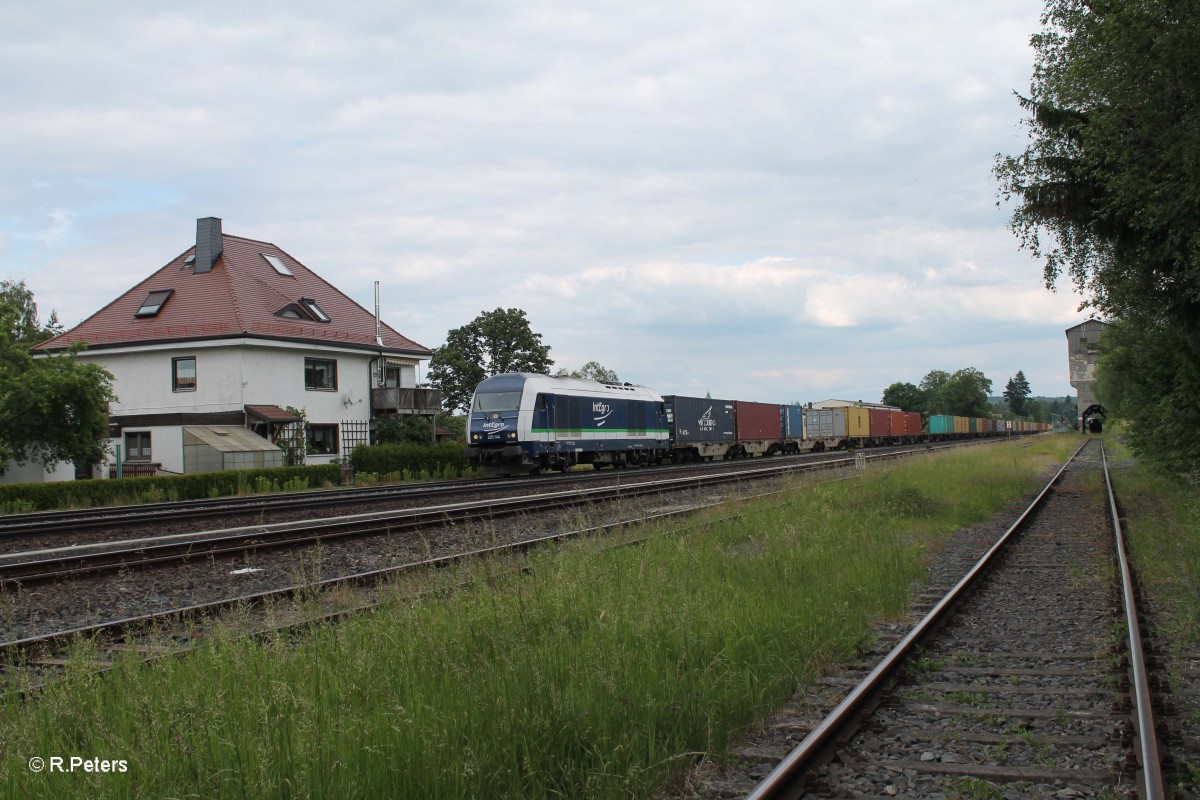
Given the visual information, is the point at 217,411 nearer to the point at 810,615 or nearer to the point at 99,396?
the point at 99,396

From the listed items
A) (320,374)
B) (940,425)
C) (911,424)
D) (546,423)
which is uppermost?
(320,374)

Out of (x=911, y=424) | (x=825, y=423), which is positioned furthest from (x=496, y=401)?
(x=911, y=424)

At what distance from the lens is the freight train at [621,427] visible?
28828 millimetres

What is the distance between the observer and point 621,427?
1380 inches

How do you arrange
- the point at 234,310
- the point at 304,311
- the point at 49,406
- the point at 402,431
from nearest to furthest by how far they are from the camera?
1. the point at 49,406
2. the point at 234,310
3. the point at 402,431
4. the point at 304,311

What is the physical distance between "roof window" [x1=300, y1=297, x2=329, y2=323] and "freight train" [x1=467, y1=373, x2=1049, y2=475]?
47.6 feet

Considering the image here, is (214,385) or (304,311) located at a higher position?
(304,311)

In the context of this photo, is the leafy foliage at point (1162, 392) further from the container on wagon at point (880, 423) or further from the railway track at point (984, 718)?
the container on wagon at point (880, 423)

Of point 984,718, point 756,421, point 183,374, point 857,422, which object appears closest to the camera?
point 984,718

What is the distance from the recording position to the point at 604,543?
10414mm

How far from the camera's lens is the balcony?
42125mm

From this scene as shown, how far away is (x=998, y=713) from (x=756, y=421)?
144 feet

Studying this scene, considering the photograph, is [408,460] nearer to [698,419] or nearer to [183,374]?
[183,374]

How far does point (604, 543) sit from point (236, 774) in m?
6.82
